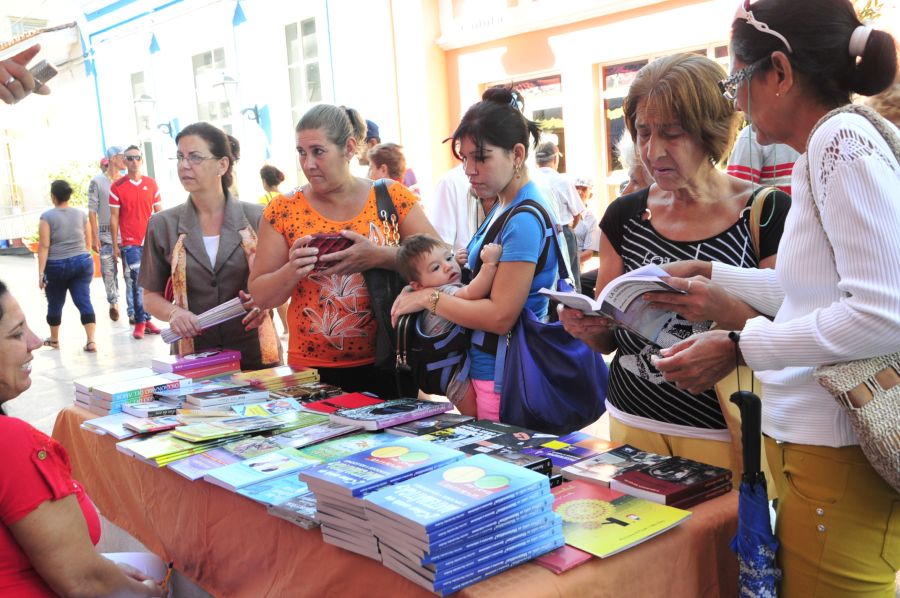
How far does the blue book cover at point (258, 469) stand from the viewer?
181cm

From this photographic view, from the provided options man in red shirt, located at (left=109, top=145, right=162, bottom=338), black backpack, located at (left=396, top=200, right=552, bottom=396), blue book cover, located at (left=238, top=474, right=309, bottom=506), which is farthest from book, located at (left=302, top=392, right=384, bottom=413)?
man in red shirt, located at (left=109, top=145, right=162, bottom=338)

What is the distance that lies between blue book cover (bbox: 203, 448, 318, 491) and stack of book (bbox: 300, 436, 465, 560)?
0.30 m

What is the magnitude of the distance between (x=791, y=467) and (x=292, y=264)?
173 cm

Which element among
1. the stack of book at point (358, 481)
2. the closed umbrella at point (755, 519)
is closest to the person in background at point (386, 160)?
A: the stack of book at point (358, 481)

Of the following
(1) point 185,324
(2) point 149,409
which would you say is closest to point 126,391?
(2) point 149,409

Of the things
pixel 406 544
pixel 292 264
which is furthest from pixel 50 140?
pixel 406 544

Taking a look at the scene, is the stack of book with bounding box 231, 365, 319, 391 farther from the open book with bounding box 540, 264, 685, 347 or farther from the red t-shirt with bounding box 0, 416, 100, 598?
the open book with bounding box 540, 264, 685, 347

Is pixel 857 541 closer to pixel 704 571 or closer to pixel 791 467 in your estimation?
pixel 791 467

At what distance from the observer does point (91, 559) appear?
1.67 metres

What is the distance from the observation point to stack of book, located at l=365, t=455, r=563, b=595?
127cm

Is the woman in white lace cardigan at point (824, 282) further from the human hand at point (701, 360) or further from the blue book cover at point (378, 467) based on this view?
the blue book cover at point (378, 467)

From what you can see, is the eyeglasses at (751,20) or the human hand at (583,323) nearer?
the eyeglasses at (751,20)

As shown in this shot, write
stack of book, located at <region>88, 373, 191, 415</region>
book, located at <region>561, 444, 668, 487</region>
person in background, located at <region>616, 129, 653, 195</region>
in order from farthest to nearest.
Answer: person in background, located at <region>616, 129, 653, 195</region>, stack of book, located at <region>88, 373, 191, 415</region>, book, located at <region>561, 444, 668, 487</region>

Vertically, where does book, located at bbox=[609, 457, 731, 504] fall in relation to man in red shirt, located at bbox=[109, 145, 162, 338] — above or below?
below
